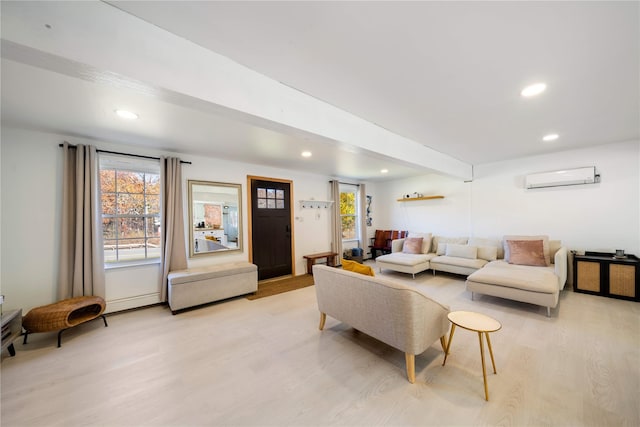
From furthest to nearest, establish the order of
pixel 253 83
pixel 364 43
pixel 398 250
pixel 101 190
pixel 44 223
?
pixel 398 250
pixel 101 190
pixel 44 223
pixel 253 83
pixel 364 43

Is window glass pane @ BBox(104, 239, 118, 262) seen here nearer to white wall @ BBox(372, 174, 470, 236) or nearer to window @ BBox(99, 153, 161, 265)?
window @ BBox(99, 153, 161, 265)

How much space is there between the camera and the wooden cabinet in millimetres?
3160

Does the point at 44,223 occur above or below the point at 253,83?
below

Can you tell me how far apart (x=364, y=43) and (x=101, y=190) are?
12.5 feet

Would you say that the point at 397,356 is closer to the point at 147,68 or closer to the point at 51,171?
the point at 147,68

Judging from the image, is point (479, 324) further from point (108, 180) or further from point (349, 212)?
point (349, 212)

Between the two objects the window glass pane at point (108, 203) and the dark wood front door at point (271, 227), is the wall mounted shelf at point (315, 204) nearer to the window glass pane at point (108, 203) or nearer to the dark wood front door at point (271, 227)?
the dark wood front door at point (271, 227)

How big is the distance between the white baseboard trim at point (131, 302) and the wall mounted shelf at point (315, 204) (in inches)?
125

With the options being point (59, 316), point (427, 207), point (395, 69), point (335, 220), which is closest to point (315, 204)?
point (335, 220)

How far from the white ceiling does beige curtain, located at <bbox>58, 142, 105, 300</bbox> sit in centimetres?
36

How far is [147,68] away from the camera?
1.25 m

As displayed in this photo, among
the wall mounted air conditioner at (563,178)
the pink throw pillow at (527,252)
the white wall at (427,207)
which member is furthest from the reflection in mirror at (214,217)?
the wall mounted air conditioner at (563,178)

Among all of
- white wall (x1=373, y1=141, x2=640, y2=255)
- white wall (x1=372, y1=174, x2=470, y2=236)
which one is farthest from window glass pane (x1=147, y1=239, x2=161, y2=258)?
white wall (x1=373, y1=141, x2=640, y2=255)

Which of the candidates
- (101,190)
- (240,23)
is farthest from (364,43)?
(101,190)
